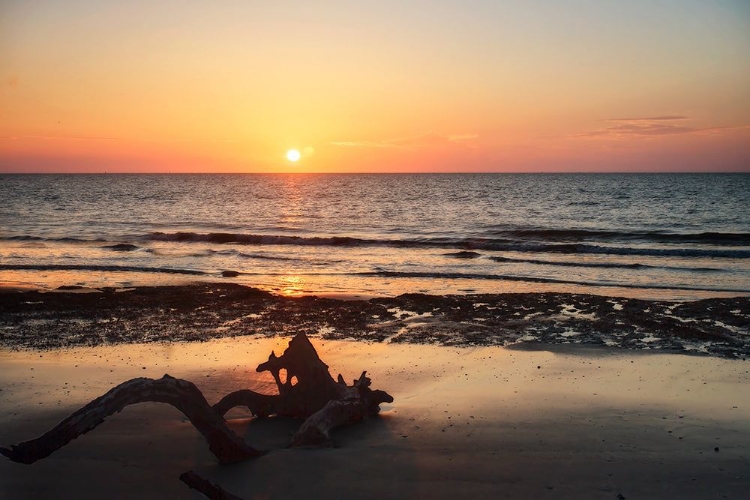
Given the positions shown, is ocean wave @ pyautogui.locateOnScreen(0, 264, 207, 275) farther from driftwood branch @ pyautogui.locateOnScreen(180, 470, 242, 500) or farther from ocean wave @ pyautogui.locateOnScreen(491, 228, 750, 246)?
ocean wave @ pyautogui.locateOnScreen(491, 228, 750, 246)

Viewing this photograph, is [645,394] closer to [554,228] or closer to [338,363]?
[338,363]

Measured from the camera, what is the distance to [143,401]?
6953 millimetres

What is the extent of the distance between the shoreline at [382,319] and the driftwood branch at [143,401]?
7.02m

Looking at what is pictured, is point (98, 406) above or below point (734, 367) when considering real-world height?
above

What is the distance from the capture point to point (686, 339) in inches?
561

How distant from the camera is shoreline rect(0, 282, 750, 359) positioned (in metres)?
14.4

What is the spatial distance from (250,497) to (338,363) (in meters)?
5.69

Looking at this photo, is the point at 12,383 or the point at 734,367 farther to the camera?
Answer: the point at 734,367

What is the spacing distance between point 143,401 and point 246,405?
2200mm

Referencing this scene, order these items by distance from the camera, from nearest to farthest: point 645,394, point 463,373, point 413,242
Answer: point 645,394 < point 463,373 < point 413,242

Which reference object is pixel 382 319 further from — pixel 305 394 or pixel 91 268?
pixel 91 268

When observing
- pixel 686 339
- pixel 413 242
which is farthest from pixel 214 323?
pixel 413 242

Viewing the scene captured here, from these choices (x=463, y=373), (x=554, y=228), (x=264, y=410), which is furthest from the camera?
(x=554, y=228)

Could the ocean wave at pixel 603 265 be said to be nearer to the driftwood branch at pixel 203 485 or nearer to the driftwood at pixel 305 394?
the driftwood at pixel 305 394
